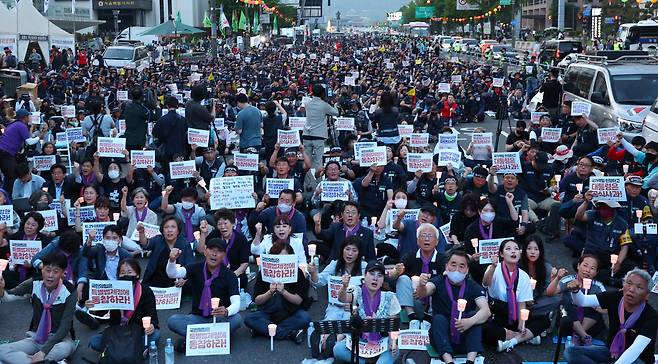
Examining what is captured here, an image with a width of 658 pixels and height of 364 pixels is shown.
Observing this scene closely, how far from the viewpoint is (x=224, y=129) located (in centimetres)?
1853

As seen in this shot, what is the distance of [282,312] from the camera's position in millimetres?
8516

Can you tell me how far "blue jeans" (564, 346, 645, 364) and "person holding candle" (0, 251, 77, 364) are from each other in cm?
443

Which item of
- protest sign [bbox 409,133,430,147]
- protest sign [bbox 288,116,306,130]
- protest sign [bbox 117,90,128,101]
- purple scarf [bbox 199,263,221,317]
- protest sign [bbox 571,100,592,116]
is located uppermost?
protest sign [bbox 117,90,128,101]

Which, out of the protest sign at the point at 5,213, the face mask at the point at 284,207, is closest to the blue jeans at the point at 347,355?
the face mask at the point at 284,207

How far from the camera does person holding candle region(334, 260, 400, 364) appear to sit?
756 cm

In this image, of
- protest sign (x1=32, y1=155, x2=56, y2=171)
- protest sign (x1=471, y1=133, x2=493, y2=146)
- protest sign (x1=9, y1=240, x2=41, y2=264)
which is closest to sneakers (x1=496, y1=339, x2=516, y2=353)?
protest sign (x1=9, y1=240, x2=41, y2=264)

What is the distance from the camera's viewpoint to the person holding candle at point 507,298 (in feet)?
25.9

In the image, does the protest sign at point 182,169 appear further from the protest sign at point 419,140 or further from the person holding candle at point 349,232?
the protest sign at point 419,140

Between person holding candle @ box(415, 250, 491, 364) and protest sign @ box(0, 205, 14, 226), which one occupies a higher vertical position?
protest sign @ box(0, 205, 14, 226)

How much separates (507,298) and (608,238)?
2583 millimetres

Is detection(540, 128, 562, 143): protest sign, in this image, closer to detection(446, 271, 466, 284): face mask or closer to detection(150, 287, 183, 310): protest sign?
detection(446, 271, 466, 284): face mask

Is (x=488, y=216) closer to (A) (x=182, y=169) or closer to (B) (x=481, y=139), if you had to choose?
(B) (x=481, y=139)

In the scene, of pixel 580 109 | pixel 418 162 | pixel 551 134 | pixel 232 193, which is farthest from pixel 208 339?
pixel 580 109

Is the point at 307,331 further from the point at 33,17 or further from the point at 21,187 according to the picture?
the point at 33,17
